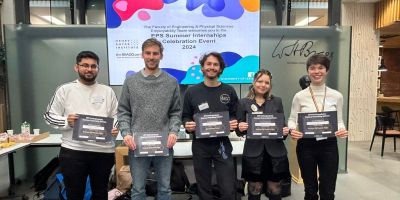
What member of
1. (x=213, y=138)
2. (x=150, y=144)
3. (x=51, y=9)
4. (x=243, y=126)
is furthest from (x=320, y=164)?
(x=51, y=9)

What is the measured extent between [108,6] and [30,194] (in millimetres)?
2459

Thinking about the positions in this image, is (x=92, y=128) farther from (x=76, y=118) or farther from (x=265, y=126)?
(x=265, y=126)

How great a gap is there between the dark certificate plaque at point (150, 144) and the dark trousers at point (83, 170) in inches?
11.7

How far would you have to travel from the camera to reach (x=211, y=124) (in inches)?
84.6

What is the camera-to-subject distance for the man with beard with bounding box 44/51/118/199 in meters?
2.09

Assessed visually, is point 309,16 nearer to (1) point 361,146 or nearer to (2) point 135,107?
(1) point 361,146

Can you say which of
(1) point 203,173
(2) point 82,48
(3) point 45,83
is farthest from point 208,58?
(3) point 45,83

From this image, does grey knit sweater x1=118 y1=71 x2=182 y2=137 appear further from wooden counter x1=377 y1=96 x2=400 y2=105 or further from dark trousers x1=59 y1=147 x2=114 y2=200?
wooden counter x1=377 y1=96 x2=400 y2=105

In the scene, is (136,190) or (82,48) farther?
(82,48)

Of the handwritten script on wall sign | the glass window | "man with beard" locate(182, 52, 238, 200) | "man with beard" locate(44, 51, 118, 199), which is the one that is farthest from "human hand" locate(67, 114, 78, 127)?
the glass window

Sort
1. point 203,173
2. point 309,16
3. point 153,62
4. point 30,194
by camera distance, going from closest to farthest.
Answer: point 153,62
point 203,173
point 30,194
point 309,16

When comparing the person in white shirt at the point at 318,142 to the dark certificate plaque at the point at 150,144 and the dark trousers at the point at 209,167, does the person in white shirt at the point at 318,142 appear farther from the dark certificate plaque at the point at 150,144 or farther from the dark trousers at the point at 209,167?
the dark certificate plaque at the point at 150,144

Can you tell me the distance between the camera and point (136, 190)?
6.91ft

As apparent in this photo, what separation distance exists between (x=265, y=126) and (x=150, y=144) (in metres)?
0.86
